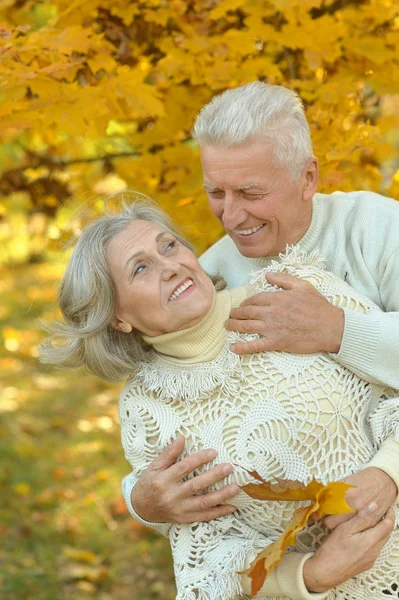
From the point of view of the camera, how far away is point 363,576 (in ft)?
6.89

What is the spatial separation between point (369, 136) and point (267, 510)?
50.8 inches

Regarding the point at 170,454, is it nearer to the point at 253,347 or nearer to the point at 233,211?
the point at 253,347

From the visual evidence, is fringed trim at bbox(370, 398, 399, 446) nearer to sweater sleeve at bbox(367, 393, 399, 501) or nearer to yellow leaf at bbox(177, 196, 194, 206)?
sweater sleeve at bbox(367, 393, 399, 501)

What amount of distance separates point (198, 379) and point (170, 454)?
0.21 metres

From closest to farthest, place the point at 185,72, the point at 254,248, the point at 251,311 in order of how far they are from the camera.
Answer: the point at 251,311 < the point at 254,248 < the point at 185,72

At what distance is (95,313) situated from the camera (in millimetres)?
2240

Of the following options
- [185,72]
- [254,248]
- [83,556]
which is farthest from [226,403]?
[83,556]

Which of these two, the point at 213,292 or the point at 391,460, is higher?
the point at 213,292

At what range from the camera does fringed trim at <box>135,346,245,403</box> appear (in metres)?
2.13

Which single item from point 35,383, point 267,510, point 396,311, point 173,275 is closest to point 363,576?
point 267,510

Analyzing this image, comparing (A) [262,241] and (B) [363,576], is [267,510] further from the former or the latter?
(A) [262,241]

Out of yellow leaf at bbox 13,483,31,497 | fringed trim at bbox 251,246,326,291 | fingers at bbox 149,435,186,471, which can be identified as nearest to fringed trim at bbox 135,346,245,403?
fingers at bbox 149,435,186,471

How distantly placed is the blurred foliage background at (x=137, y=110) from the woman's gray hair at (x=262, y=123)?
1.11 feet

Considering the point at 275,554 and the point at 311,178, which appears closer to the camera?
the point at 275,554
